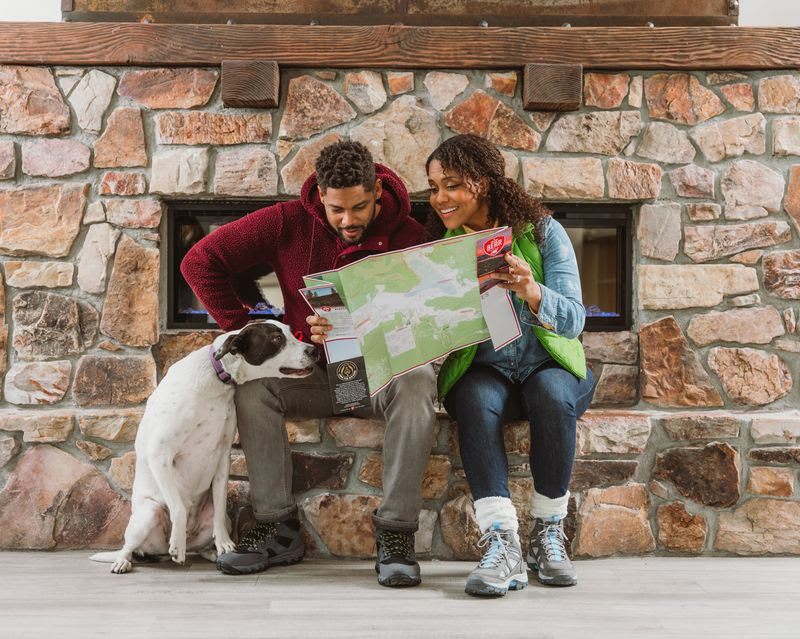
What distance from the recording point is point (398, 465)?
2.02 m

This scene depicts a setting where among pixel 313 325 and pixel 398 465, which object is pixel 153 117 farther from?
pixel 398 465

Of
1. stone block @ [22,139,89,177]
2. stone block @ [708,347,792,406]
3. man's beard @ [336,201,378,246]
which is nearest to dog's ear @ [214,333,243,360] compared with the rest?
man's beard @ [336,201,378,246]

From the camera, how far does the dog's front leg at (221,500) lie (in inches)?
85.4

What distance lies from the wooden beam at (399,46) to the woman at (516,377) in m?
0.51

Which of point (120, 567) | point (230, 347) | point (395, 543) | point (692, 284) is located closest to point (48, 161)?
point (230, 347)

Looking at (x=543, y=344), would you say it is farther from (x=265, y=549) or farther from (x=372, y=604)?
(x=265, y=549)

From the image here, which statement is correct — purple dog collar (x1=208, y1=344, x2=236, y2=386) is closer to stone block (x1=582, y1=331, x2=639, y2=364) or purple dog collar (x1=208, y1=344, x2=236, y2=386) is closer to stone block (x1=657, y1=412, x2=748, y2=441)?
stone block (x1=582, y1=331, x2=639, y2=364)

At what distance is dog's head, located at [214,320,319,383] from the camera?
2.12 meters

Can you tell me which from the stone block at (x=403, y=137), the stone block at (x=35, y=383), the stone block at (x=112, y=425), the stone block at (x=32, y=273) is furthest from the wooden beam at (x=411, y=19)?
the stone block at (x=112, y=425)

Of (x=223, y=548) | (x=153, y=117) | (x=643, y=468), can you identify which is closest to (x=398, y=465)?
(x=223, y=548)

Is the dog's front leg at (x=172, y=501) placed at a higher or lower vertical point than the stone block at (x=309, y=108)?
lower

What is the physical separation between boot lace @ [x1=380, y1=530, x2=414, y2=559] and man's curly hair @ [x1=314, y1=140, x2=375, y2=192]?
1.00m

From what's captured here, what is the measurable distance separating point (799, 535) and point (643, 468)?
556 millimetres

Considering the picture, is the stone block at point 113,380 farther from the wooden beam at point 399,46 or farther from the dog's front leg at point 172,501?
the wooden beam at point 399,46
